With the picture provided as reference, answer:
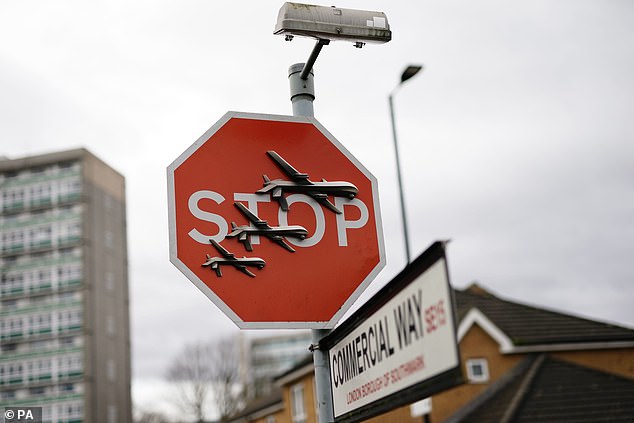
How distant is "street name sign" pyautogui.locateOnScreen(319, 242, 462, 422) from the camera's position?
2287mm

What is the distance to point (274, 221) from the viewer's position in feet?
11.6

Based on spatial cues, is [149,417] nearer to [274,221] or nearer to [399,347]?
[274,221]

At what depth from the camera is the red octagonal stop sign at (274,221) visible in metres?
3.39

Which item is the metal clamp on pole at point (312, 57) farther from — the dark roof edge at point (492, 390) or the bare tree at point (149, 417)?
the bare tree at point (149, 417)

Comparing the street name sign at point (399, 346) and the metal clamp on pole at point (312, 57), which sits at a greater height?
the metal clamp on pole at point (312, 57)

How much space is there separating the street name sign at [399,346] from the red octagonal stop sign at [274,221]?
27 cm

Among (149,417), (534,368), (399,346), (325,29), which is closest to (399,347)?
(399,346)

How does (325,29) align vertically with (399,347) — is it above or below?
above

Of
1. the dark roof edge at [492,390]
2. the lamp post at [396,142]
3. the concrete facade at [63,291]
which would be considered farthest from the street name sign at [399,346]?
the concrete facade at [63,291]

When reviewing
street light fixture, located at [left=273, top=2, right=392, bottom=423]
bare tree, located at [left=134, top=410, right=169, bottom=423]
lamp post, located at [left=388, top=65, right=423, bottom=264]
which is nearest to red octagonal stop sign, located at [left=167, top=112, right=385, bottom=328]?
street light fixture, located at [left=273, top=2, right=392, bottom=423]

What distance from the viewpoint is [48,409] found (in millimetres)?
78000

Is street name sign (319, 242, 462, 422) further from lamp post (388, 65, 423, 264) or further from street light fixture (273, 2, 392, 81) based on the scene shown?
lamp post (388, 65, 423, 264)

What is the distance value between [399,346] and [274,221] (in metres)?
1.08
